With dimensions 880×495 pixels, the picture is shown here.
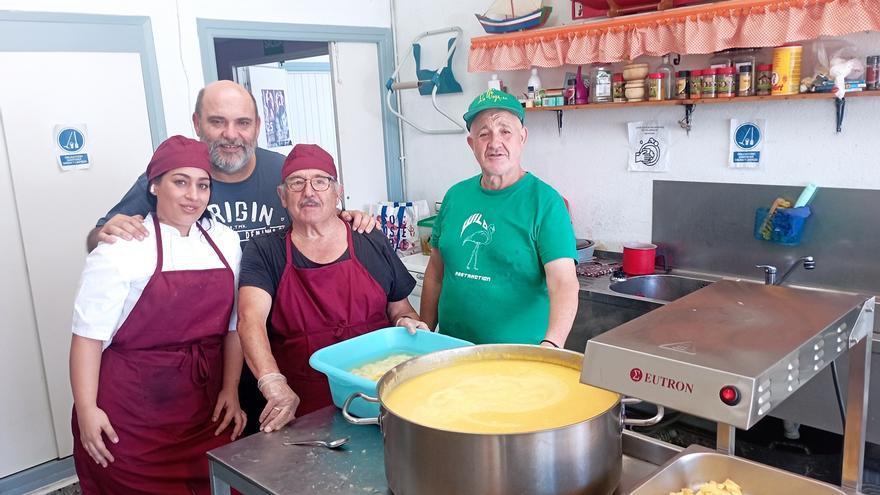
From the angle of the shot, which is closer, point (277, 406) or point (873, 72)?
point (277, 406)

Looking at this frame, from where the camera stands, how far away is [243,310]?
1.97 metres

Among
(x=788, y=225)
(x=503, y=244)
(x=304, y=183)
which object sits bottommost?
(x=788, y=225)

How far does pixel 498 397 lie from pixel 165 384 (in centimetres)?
120

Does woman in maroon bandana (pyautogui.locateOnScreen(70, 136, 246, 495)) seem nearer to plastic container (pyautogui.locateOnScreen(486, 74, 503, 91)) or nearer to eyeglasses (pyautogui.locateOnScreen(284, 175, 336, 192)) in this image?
eyeglasses (pyautogui.locateOnScreen(284, 175, 336, 192))

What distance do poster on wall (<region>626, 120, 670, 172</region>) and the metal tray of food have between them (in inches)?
95.4

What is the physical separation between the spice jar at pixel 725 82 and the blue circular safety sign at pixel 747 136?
0.22 metres

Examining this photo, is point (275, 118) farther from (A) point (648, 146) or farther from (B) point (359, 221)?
(B) point (359, 221)

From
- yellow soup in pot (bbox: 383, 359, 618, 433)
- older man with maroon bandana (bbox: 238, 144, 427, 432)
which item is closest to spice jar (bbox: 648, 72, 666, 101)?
older man with maroon bandana (bbox: 238, 144, 427, 432)

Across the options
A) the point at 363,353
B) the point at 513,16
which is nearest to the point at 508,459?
the point at 363,353

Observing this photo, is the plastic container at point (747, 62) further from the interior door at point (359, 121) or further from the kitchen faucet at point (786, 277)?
the interior door at point (359, 121)

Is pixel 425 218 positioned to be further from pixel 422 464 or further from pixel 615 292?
pixel 422 464

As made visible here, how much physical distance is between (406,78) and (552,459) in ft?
12.6

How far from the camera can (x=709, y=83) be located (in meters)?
3.02

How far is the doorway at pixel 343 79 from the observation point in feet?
12.8
